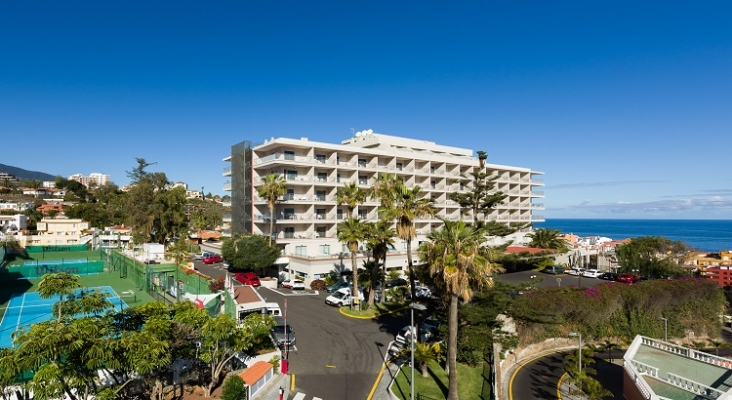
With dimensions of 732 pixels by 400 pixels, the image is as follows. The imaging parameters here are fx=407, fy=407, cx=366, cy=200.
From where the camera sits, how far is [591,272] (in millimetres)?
60438

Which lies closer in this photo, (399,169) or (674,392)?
(674,392)

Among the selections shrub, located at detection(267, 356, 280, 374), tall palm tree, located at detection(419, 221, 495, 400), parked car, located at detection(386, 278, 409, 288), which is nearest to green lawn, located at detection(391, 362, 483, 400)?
tall palm tree, located at detection(419, 221, 495, 400)

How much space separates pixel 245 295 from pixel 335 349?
9.94 metres

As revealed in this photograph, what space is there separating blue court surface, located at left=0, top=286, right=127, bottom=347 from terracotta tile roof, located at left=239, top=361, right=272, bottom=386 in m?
12.3

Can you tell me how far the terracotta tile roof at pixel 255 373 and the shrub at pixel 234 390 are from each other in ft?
1.26

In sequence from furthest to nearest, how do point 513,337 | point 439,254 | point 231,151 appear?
→ point 231,151 < point 513,337 < point 439,254

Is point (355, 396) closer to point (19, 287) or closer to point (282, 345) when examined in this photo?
point (282, 345)

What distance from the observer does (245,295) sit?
1319 inches

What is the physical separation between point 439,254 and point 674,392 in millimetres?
15346

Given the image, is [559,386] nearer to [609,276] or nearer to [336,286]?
[336,286]

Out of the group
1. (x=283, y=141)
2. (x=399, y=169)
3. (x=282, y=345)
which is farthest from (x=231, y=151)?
(x=282, y=345)

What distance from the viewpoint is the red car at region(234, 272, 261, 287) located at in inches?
1825

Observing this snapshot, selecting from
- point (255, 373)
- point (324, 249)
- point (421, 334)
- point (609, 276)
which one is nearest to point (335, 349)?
point (421, 334)

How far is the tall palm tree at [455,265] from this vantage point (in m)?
20.2
